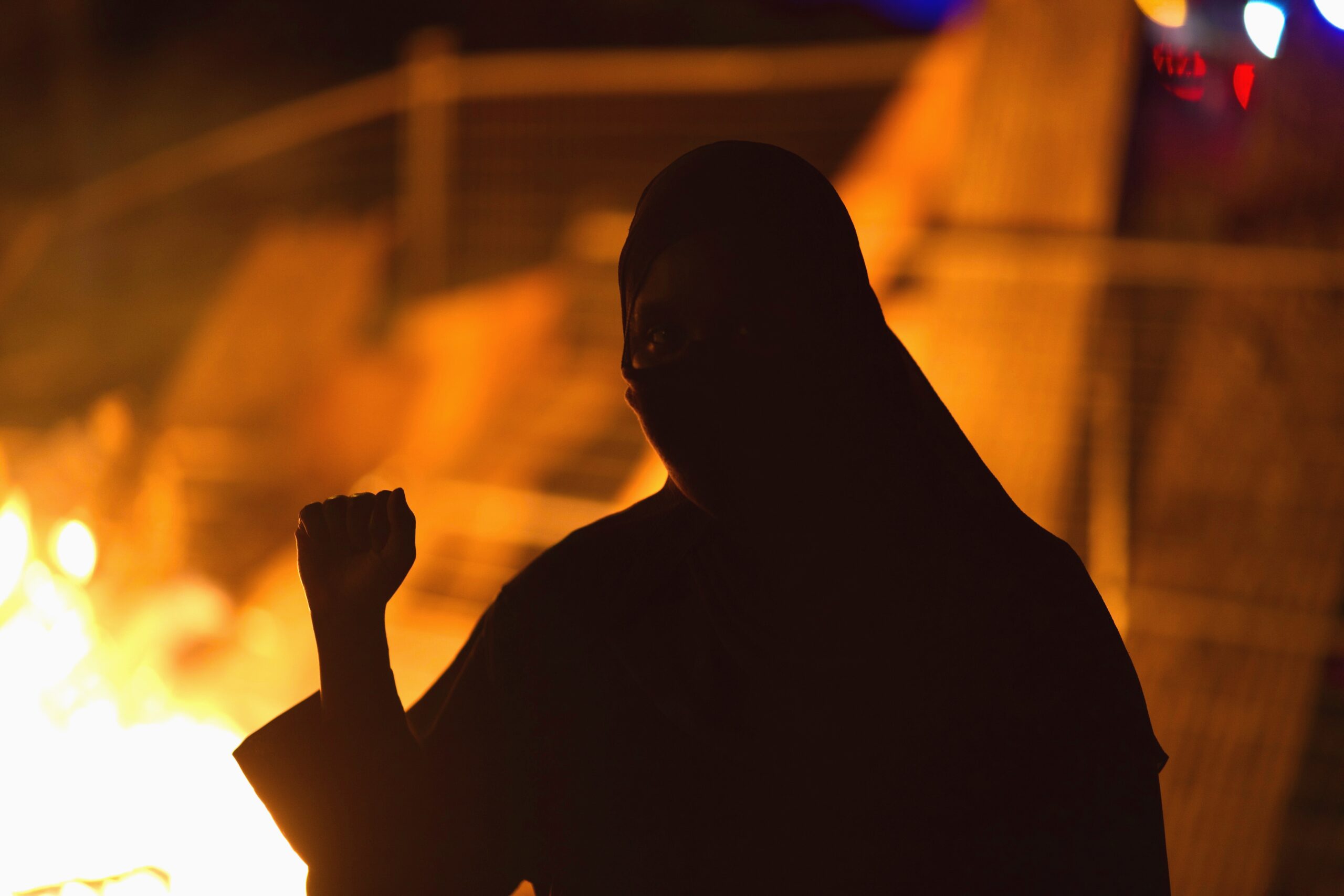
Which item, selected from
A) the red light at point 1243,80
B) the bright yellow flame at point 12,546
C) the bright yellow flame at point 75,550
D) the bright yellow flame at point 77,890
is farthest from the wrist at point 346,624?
the red light at point 1243,80

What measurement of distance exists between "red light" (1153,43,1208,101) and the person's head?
3.55 metres

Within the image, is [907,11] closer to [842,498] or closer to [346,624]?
[842,498]

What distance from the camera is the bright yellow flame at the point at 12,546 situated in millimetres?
4234

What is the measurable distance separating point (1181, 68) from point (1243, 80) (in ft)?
1.82

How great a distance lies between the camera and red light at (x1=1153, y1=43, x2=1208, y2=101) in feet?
13.3

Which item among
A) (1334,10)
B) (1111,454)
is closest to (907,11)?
(1111,454)

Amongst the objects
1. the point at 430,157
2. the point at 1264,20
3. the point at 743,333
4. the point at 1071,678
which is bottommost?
the point at 1071,678

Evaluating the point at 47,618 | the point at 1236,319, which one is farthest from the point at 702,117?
the point at 47,618

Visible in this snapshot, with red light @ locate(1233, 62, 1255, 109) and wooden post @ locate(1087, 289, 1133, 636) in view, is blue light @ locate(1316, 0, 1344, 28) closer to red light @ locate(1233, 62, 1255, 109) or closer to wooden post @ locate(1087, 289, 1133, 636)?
red light @ locate(1233, 62, 1255, 109)

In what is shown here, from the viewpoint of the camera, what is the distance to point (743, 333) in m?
1.12

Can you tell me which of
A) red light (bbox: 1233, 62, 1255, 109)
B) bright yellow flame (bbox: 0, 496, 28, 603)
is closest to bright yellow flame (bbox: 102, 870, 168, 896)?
bright yellow flame (bbox: 0, 496, 28, 603)

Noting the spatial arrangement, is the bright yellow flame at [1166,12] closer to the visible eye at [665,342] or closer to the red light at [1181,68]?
the red light at [1181,68]

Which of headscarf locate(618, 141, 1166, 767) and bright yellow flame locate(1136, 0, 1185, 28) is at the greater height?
bright yellow flame locate(1136, 0, 1185, 28)

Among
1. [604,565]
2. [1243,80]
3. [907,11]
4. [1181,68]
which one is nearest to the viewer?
[604,565]
